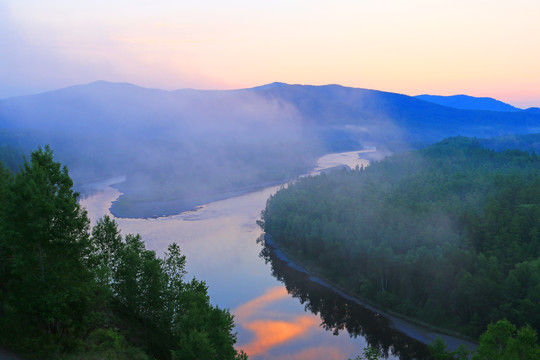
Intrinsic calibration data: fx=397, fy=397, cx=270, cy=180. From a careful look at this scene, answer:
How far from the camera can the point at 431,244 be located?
5503 centimetres

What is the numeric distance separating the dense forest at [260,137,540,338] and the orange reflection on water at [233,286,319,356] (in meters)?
10.8

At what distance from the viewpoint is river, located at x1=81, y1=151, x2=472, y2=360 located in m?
43.2

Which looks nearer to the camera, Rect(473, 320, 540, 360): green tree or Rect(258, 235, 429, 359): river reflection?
Rect(473, 320, 540, 360): green tree

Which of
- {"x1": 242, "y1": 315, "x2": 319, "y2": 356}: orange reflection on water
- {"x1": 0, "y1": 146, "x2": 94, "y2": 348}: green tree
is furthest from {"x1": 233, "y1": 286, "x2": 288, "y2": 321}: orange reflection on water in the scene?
{"x1": 0, "y1": 146, "x2": 94, "y2": 348}: green tree

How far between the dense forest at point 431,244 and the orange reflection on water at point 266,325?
35.5 ft

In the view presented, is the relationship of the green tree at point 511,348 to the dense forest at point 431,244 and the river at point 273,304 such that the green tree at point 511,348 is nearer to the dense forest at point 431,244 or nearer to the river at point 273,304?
the river at point 273,304

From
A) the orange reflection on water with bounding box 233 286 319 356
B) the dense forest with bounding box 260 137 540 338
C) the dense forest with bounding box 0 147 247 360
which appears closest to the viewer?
the dense forest with bounding box 0 147 247 360

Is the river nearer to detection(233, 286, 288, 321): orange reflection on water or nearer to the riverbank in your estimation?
detection(233, 286, 288, 321): orange reflection on water

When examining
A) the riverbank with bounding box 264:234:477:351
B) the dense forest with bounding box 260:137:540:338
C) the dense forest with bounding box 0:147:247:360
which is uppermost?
the dense forest with bounding box 0:147:247:360

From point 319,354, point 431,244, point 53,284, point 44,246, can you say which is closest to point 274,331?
point 319,354

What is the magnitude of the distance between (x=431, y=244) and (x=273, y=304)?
23315 millimetres

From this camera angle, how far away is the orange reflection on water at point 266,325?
42.7 metres

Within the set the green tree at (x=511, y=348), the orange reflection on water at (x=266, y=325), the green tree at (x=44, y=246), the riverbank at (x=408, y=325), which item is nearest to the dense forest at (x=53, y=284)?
the green tree at (x=44, y=246)

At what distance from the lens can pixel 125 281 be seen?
29188 mm
